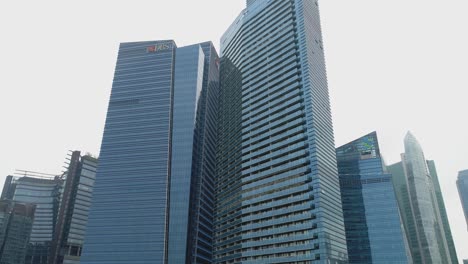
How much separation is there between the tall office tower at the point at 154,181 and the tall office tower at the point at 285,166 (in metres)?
16.4

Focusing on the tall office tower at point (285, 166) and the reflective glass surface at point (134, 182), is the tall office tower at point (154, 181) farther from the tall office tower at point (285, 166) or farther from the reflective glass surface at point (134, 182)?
the tall office tower at point (285, 166)

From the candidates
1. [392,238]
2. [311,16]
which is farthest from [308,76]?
[392,238]

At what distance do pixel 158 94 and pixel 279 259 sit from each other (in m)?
98.8

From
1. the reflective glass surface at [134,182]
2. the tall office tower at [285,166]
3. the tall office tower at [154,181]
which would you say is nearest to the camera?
the tall office tower at [285,166]

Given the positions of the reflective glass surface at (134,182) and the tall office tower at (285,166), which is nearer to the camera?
the tall office tower at (285,166)

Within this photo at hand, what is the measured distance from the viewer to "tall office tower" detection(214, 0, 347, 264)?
14325cm

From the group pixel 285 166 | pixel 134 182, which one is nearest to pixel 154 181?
pixel 134 182

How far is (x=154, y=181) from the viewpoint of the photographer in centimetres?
17150

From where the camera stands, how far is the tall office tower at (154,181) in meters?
160

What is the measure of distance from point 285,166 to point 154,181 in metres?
56.8

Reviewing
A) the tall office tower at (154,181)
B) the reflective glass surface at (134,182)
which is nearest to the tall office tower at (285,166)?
the tall office tower at (154,181)

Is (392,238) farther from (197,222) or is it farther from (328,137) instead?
(197,222)

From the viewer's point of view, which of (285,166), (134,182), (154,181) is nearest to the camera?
(285,166)

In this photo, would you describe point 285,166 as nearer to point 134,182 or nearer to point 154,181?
point 154,181
